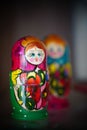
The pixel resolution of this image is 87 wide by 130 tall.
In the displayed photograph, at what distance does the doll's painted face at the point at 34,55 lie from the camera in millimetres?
852

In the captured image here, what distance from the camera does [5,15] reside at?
4.51 ft

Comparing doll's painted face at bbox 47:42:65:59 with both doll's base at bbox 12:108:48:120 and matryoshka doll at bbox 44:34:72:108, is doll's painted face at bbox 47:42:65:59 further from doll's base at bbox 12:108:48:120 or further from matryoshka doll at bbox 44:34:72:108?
doll's base at bbox 12:108:48:120

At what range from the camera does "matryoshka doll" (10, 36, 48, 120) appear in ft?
2.80

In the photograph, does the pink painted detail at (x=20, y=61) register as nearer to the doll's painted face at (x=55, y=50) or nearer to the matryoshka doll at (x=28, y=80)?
the matryoshka doll at (x=28, y=80)

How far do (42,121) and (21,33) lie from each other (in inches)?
25.7

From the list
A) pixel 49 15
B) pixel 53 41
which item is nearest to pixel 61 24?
pixel 49 15

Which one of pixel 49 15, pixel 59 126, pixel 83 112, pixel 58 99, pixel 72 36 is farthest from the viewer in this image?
pixel 72 36

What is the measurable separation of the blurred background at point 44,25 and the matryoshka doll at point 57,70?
0.17m

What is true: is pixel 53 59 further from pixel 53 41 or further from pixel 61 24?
pixel 61 24

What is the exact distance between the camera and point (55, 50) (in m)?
1.09

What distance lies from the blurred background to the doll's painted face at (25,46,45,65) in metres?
0.29

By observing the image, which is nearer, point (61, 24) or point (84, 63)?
point (61, 24)

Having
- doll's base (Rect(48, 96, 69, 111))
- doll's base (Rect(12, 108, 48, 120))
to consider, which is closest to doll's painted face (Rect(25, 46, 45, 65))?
doll's base (Rect(12, 108, 48, 120))

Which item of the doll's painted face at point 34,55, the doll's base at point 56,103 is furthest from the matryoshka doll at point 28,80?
the doll's base at point 56,103
